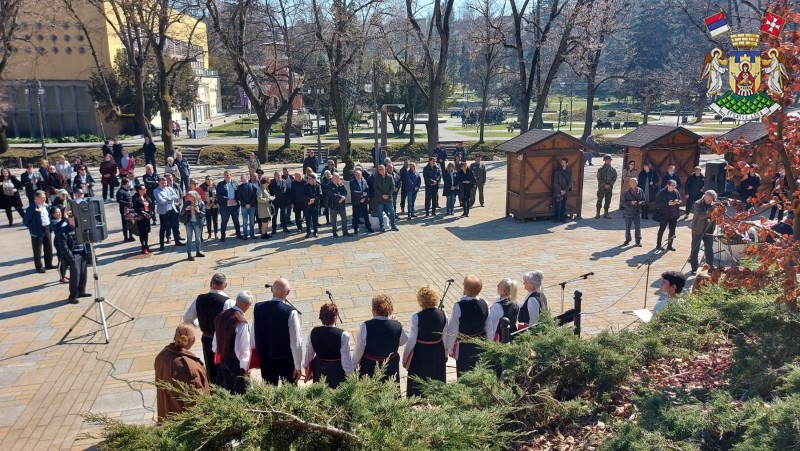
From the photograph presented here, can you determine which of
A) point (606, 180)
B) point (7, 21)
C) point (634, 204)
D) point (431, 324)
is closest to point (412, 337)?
point (431, 324)

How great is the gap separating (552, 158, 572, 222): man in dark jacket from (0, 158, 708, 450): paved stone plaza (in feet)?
1.52

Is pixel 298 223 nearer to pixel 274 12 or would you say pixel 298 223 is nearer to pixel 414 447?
pixel 414 447

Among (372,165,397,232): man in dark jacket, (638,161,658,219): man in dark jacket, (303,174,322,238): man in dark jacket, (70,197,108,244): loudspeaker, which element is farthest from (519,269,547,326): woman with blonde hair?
(638,161,658,219): man in dark jacket

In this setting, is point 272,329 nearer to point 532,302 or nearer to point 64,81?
point 532,302

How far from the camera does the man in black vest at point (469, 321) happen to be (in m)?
6.78

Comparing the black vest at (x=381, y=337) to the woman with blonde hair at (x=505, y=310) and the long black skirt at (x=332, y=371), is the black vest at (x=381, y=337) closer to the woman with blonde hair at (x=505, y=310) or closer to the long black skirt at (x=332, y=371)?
the long black skirt at (x=332, y=371)

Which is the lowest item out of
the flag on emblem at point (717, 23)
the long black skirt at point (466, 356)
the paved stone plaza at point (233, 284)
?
the paved stone plaza at point (233, 284)

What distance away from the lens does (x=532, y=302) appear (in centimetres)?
722

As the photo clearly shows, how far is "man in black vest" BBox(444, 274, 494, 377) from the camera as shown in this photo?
267 inches

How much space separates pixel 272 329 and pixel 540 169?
1247 centimetres

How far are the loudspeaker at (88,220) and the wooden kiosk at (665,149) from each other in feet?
46.4

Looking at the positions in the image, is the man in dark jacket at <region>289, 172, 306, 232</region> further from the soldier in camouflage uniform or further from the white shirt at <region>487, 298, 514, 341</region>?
the white shirt at <region>487, 298, 514, 341</region>

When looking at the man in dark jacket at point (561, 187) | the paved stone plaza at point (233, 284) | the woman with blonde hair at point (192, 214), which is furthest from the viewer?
the man in dark jacket at point (561, 187)

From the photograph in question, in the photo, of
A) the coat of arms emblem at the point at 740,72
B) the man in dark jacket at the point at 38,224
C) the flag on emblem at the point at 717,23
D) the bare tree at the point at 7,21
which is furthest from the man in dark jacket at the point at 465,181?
the bare tree at the point at 7,21
